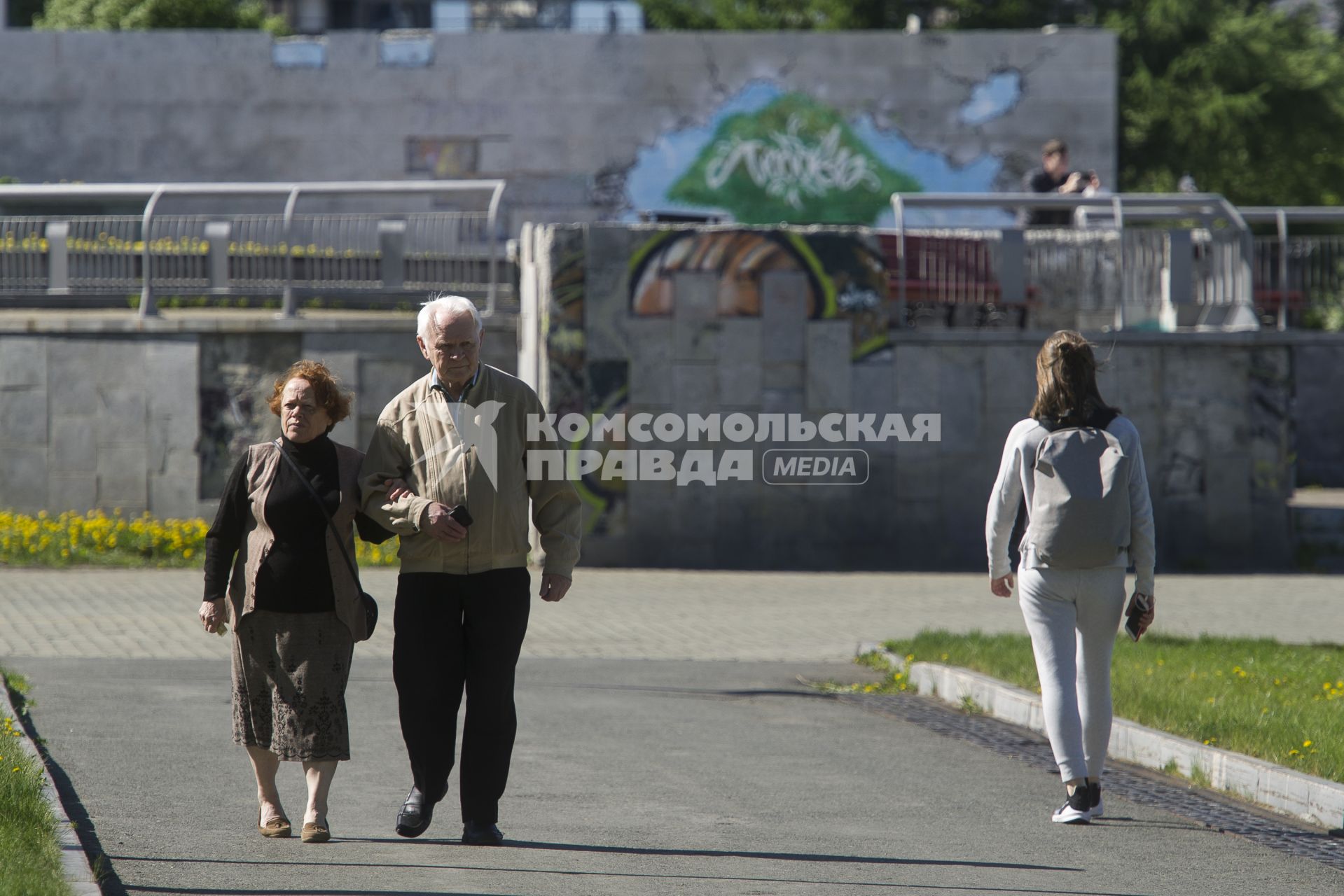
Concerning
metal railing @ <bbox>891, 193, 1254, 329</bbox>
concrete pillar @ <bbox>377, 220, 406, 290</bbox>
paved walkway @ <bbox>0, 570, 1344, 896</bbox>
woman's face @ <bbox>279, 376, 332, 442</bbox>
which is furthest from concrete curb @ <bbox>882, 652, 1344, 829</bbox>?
concrete pillar @ <bbox>377, 220, 406, 290</bbox>

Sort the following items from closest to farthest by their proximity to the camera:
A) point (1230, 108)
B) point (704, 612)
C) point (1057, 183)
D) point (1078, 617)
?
point (1078, 617) → point (704, 612) → point (1057, 183) → point (1230, 108)

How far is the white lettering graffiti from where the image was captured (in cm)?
3092

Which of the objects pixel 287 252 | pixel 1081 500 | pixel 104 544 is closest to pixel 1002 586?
pixel 1081 500

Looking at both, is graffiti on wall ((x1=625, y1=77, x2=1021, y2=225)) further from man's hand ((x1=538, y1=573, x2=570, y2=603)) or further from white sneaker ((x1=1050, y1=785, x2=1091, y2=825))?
man's hand ((x1=538, y1=573, x2=570, y2=603))

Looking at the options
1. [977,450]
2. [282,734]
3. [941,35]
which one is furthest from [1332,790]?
[941,35]

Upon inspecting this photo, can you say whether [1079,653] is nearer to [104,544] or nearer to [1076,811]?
[1076,811]

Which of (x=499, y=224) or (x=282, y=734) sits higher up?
(x=499, y=224)

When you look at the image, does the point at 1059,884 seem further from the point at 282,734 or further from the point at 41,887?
the point at 41,887

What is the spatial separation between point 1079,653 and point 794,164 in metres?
25.7

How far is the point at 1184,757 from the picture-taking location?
7016 millimetres

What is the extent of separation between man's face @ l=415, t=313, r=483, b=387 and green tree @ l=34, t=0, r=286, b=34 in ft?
121

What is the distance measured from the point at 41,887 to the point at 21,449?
13.2m

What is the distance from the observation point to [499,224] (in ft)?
52.8

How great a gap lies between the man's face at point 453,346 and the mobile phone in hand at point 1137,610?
258 cm
